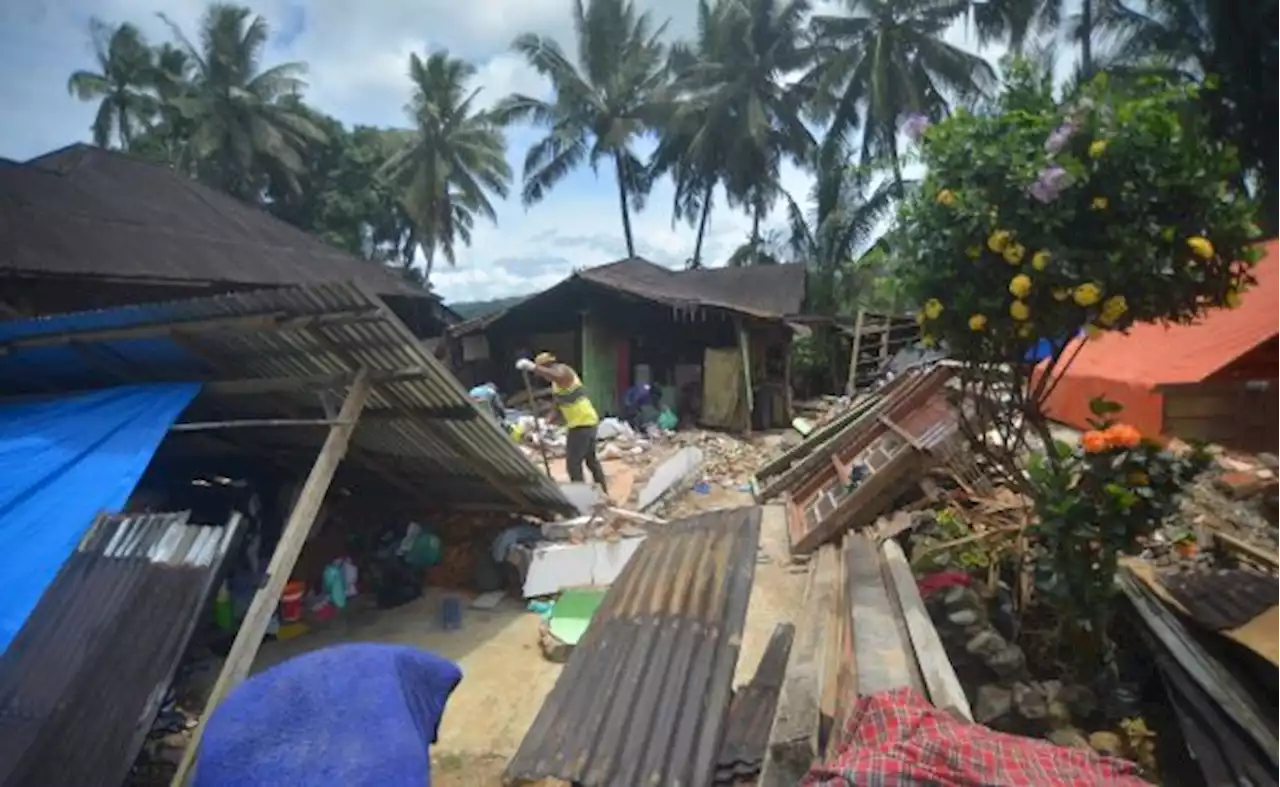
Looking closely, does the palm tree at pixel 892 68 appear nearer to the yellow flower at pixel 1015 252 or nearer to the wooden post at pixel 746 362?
the wooden post at pixel 746 362

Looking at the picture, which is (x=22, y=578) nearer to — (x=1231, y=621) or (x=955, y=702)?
(x=955, y=702)

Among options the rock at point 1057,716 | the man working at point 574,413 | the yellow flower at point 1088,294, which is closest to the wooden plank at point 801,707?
the rock at point 1057,716

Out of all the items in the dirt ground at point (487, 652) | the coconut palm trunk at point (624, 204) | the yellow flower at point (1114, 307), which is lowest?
the dirt ground at point (487, 652)

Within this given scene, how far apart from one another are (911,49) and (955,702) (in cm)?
2294

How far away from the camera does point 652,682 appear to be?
3227 millimetres

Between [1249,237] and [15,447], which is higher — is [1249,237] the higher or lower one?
the higher one

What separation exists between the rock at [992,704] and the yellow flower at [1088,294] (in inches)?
73.4

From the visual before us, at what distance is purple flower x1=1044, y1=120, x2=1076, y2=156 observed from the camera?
301cm

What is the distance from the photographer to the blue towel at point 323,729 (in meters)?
1.77

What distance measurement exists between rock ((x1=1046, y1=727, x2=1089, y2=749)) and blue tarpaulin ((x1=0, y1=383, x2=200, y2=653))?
178 inches

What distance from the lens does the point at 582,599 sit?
524 cm

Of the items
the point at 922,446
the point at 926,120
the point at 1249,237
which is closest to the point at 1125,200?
the point at 1249,237

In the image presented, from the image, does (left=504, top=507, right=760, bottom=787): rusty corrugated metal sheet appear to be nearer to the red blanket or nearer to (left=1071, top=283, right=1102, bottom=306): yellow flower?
the red blanket

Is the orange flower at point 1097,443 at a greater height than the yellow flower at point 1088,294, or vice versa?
the yellow flower at point 1088,294
